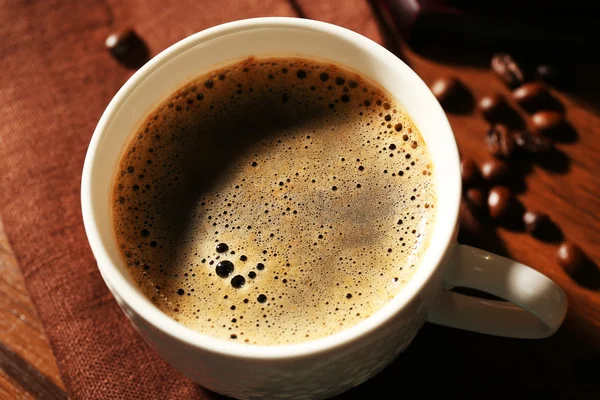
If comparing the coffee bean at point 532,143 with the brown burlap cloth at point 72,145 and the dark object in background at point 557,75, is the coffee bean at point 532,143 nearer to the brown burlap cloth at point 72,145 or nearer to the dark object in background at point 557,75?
the dark object in background at point 557,75

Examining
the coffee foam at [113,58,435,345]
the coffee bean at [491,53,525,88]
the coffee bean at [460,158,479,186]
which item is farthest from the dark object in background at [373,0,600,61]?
the coffee foam at [113,58,435,345]

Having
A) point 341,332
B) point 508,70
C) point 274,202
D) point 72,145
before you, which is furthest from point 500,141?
point 72,145

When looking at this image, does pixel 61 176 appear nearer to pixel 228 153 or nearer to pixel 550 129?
pixel 228 153

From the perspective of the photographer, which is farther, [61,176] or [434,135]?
[61,176]

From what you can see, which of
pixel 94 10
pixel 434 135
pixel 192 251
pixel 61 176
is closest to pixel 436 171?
pixel 434 135

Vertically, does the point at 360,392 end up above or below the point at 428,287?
below

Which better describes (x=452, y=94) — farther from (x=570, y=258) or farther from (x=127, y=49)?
(x=127, y=49)
